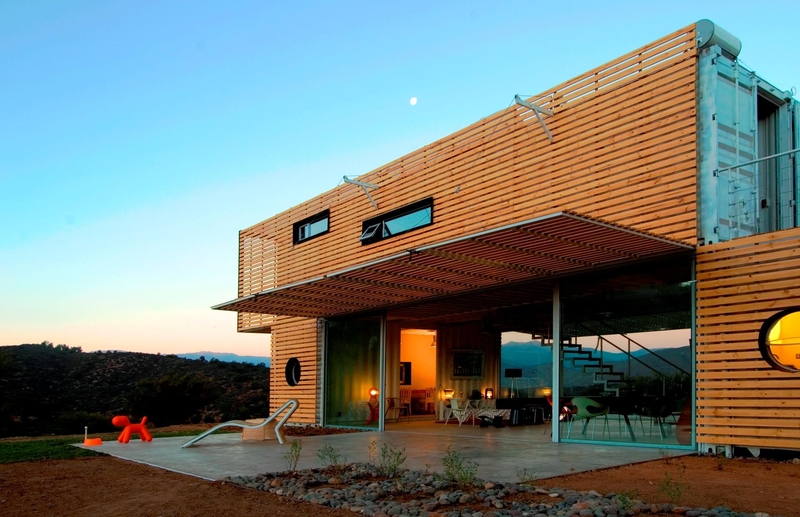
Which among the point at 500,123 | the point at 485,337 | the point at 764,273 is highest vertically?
the point at 500,123

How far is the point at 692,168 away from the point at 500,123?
3.68 metres

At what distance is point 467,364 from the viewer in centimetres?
1644

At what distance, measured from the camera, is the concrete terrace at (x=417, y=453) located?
24.6 feet

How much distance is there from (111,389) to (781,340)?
35284mm

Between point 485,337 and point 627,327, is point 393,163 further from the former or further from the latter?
point 627,327

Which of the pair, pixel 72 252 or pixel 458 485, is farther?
pixel 72 252

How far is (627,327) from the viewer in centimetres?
960

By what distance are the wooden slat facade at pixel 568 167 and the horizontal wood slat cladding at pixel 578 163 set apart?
17 mm

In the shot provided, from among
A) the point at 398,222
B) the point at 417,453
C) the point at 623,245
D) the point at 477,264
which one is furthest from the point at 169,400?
the point at 623,245

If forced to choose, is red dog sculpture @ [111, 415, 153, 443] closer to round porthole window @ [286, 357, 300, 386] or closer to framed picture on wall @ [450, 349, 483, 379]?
round porthole window @ [286, 357, 300, 386]

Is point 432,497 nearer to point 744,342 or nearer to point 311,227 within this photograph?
point 744,342

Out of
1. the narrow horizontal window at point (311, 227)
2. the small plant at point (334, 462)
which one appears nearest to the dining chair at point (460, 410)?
the narrow horizontal window at point (311, 227)

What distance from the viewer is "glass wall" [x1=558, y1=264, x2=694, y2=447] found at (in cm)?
872

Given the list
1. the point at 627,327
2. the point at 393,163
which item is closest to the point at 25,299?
the point at 393,163
